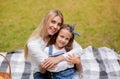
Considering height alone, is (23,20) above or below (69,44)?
above

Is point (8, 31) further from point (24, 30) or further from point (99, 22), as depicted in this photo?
point (99, 22)

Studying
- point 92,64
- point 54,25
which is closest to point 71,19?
point 92,64

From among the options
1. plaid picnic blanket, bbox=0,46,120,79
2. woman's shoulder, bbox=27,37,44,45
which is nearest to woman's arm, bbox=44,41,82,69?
woman's shoulder, bbox=27,37,44,45

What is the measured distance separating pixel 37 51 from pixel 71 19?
2810 millimetres

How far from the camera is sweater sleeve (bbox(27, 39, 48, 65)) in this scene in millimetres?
2646

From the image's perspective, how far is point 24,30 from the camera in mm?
5098

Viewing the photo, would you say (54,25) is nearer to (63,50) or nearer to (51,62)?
(63,50)

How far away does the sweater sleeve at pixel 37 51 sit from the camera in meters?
2.65

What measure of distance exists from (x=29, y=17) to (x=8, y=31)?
0.58 meters

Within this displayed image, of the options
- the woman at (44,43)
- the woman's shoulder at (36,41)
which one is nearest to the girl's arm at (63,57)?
the woman at (44,43)

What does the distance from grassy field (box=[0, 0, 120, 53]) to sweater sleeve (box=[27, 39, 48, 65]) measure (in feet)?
6.10

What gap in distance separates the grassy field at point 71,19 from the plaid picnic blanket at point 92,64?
0.38 metres

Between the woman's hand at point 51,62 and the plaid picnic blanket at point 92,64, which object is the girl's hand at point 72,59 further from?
the plaid picnic blanket at point 92,64

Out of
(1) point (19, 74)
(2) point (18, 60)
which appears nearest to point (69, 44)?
(1) point (19, 74)
